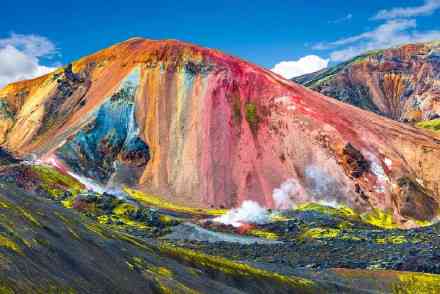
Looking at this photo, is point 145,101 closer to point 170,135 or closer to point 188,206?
point 170,135

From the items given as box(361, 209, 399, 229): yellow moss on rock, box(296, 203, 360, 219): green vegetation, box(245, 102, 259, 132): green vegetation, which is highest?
box(245, 102, 259, 132): green vegetation

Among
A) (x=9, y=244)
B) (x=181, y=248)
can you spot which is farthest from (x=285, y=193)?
(x=9, y=244)

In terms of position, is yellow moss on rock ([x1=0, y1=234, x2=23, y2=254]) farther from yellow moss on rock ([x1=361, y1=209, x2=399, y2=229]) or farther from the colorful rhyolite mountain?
the colorful rhyolite mountain

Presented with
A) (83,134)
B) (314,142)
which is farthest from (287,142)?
(83,134)

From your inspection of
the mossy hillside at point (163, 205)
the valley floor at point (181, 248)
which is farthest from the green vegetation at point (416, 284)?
the mossy hillside at point (163, 205)

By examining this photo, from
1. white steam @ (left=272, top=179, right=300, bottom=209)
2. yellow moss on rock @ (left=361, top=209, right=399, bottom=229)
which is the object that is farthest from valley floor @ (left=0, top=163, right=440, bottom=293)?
white steam @ (left=272, top=179, right=300, bottom=209)

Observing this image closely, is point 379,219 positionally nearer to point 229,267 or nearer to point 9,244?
point 229,267
